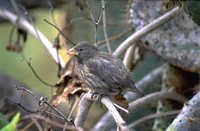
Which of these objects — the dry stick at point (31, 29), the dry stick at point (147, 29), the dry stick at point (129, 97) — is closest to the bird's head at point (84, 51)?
the dry stick at point (147, 29)

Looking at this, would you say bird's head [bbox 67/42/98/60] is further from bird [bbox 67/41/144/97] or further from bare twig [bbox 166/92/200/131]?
bare twig [bbox 166/92/200/131]

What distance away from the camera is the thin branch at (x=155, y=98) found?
4812 millimetres

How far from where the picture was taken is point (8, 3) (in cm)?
646

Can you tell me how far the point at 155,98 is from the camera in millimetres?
5008

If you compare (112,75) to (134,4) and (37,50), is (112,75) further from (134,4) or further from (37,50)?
(37,50)

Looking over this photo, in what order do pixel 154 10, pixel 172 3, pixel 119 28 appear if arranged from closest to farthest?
pixel 172 3, pixel 154 10, pixel 119 28

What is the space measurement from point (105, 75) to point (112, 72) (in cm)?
5

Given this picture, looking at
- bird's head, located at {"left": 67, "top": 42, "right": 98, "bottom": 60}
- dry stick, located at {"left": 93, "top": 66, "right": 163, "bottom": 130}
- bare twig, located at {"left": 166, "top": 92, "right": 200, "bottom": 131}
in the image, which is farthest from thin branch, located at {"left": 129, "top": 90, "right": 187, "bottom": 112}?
bare twig, located at {"left": 166, "top": 92, "right": 200, "bottom": 131}

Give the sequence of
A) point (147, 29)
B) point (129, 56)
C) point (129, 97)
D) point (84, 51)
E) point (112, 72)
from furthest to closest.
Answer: point (129, 97) → point (129, 56) → point (147, 29) → point (84, 51) → point (112, 72)

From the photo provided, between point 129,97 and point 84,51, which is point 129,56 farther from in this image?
point 84,51

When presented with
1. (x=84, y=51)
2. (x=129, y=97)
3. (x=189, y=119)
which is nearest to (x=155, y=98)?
(x=129, y=97)

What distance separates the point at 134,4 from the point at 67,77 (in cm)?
93

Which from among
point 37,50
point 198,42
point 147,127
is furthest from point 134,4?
point 37,50

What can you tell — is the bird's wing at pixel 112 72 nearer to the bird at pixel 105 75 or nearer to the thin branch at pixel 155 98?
the bird at pixel 105 75
